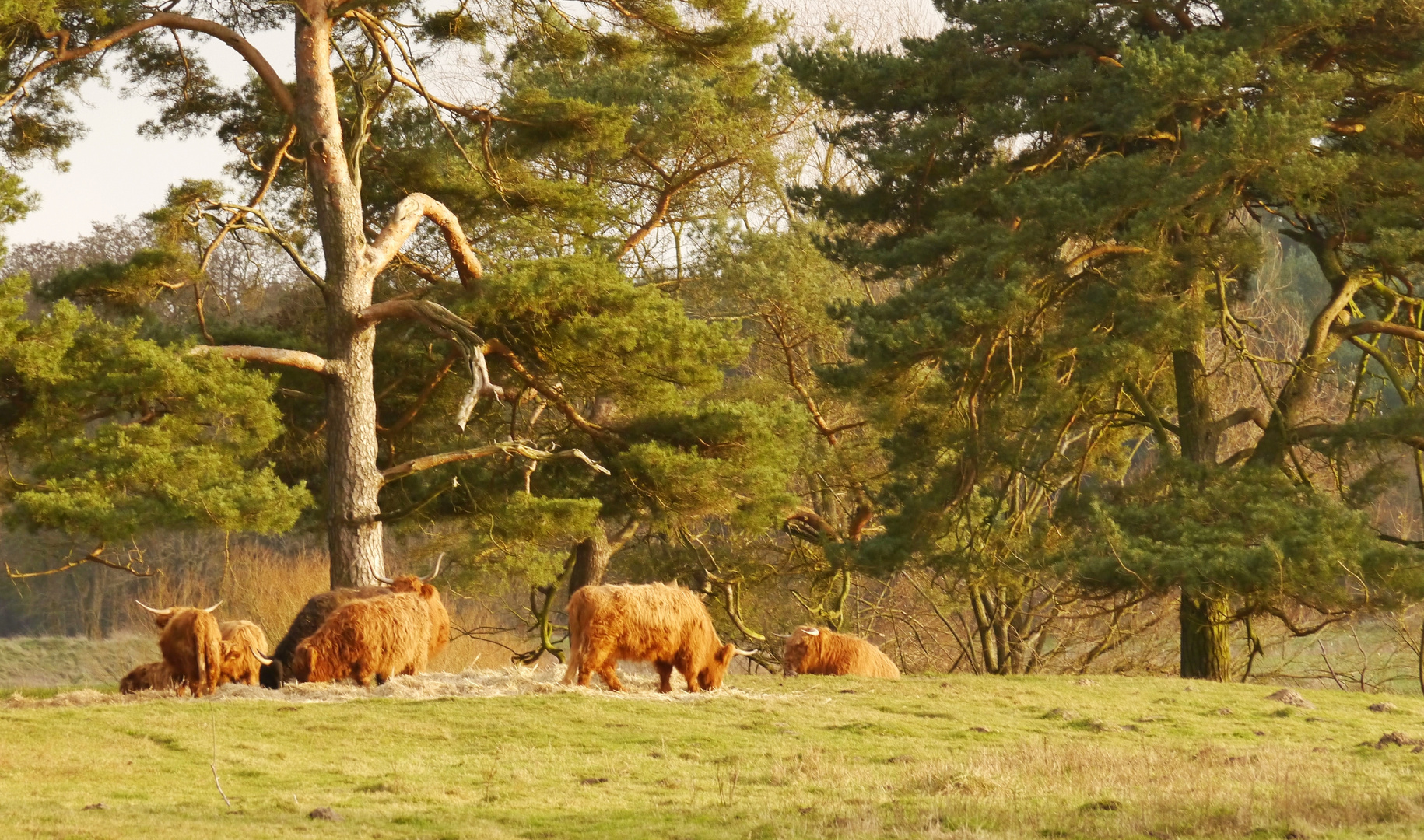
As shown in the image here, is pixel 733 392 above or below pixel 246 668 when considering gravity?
above

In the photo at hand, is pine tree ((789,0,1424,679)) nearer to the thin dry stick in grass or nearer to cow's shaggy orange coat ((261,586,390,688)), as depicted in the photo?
cow's shaggy orange coat ((261,586,390,688))

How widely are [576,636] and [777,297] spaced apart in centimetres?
1102

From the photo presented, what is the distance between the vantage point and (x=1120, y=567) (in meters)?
14.6

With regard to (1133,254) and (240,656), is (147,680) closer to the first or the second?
(240,656)

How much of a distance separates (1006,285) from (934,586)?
9.90m

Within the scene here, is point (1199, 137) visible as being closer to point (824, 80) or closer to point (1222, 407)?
point (824, 80)

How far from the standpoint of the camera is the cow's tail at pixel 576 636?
37.5 ft

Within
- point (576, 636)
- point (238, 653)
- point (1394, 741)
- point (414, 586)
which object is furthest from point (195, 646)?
point (1394, 741)

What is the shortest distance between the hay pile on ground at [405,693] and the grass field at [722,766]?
0.12 metres

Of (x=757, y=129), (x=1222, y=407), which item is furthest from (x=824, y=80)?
(x=1222, y=407)

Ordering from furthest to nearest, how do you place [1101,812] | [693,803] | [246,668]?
[246,668]
[693,803]
[1101,812]

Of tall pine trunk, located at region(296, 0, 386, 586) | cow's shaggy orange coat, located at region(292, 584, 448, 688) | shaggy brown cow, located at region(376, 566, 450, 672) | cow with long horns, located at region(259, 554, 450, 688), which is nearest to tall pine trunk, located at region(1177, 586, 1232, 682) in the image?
shaggy brown cow, located at region(376, 566, 450, 672)

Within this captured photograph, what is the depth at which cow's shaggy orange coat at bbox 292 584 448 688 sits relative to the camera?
37.7 feet

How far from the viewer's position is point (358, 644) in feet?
37.8
